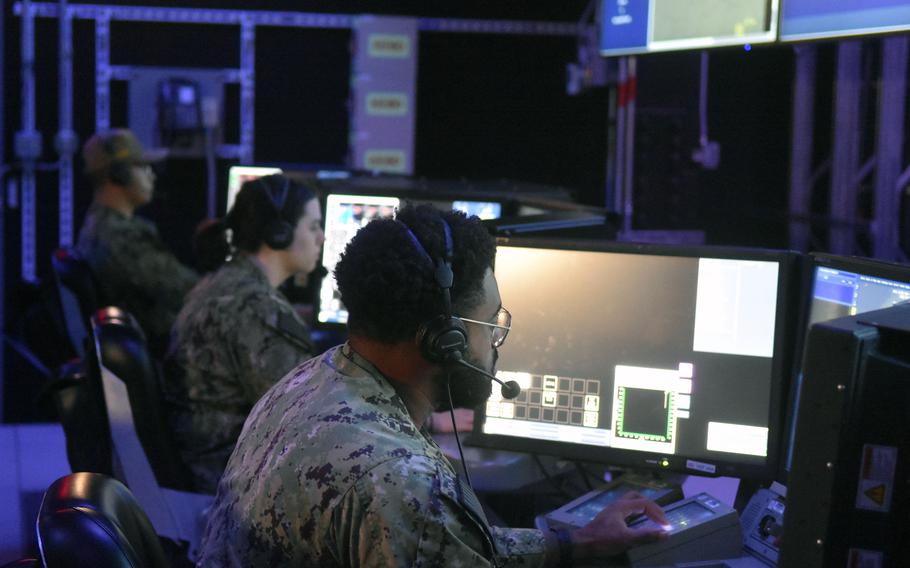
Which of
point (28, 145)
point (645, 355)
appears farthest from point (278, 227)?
point (28, 145)

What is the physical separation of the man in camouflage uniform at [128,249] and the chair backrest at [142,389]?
2003 mm

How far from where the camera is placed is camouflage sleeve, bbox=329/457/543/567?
1208 millimetres

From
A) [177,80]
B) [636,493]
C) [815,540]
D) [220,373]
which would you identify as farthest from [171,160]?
[815,540]

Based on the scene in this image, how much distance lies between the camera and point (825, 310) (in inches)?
70.6

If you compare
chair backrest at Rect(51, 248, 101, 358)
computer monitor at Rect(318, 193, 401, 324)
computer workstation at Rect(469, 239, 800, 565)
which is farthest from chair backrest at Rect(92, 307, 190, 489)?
chair backrest at Rect(51, 248, 101, 358)

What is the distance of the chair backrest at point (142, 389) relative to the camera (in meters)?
2.34

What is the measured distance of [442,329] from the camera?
1396 millimetres

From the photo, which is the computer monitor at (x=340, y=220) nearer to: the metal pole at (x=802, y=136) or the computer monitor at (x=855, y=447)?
the computer monitor at (x=855, y=447)

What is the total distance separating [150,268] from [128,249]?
0.11 metres

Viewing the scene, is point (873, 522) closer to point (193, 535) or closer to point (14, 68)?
point (193, 535)

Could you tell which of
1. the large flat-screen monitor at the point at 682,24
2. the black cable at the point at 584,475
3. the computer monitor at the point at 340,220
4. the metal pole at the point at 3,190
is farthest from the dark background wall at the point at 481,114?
the black cable at the point at 584,475

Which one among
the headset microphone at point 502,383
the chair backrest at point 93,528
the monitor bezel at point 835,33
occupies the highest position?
the monitor bezel at point 835,33

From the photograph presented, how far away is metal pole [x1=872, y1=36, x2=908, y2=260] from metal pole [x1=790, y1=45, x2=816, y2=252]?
943 millimetres

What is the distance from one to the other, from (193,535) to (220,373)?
37cm
